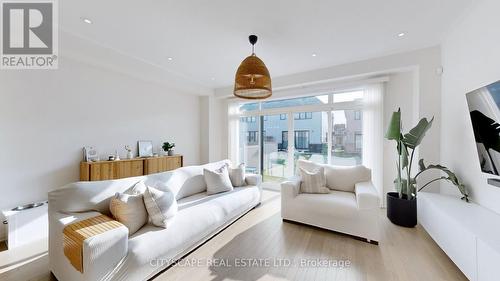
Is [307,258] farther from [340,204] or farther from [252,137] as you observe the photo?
[252,137]

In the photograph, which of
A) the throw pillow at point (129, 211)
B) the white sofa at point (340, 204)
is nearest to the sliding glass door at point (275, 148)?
the white sofa at point (340, 204)

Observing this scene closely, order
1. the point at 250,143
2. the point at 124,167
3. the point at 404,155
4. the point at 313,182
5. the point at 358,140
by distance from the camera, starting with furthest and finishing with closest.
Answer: the point at 250,143
the point at 358,140
the point at 124,167
the point at 313,182
the point at 404,155

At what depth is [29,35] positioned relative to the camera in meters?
2.47

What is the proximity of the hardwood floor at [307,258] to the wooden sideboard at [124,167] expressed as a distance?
1.29 meters

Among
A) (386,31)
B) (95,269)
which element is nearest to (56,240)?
(95,269)

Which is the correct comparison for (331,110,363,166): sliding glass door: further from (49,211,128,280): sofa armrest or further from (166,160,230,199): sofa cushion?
(49,211,128,280): sofa armrest

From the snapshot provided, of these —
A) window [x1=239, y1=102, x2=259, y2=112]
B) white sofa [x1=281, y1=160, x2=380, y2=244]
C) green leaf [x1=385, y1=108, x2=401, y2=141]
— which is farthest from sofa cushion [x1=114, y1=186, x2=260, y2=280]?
window [x1=239, y1=102, x2=259, y2=112]

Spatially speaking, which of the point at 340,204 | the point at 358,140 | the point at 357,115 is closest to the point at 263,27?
the point at 340,204

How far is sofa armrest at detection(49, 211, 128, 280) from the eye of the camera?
137cm

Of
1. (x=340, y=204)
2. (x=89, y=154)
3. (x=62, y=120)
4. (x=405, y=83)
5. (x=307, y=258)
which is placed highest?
(x=405, y=83)

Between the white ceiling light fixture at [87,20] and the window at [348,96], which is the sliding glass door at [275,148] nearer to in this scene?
the window at [348,96]

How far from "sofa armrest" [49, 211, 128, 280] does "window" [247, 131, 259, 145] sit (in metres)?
4.01

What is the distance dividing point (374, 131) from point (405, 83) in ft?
3.19

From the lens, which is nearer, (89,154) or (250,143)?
(89,154)
